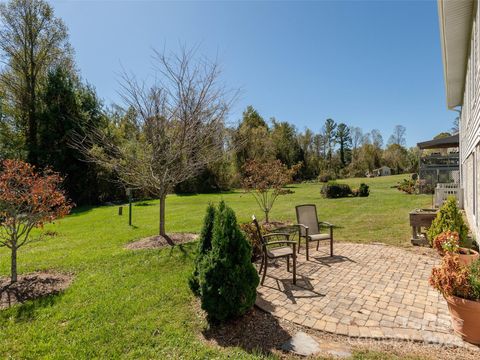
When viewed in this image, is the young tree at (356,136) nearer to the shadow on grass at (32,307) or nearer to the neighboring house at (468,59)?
the neighboring house at (468,59)

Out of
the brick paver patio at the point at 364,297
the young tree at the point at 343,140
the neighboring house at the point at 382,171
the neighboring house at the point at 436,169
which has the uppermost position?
the young tree at the point at 343,140

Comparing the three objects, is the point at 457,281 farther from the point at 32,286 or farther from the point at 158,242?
the point at 158,242

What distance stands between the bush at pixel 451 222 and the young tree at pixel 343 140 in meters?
44.5

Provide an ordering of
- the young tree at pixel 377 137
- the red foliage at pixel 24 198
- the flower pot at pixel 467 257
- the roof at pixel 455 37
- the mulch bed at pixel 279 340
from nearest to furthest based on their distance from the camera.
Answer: the mulch bed at pixel 279 340
the flower pot at pixel 467 257
the red foliage at pixel 24 198
the roof at pixel 455 37
the young tree at pixel 377 137

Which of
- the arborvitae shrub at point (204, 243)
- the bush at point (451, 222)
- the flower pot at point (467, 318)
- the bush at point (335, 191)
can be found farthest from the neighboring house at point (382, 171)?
the arborvitae shrub at point (204, 243)

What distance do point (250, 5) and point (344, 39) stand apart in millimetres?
4046

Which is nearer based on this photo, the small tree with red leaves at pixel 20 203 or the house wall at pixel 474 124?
the small tree with red leaves at pixel 20 203

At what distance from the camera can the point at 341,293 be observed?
3.73m

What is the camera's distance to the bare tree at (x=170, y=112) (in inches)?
268

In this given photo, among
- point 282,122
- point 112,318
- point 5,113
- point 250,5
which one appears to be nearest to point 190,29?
point 250,5

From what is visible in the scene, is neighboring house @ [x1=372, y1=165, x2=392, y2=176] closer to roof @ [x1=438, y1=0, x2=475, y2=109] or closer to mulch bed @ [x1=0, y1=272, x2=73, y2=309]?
roof @ [x1=438, y1=0, x2=475, y2=109]

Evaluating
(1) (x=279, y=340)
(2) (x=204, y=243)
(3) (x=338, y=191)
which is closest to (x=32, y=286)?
(2) (x=204, y=243)

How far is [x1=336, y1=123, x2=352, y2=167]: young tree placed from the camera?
4772 centimetres

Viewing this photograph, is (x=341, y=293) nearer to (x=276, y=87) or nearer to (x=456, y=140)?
(x=276, y=87)
